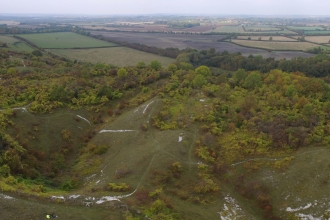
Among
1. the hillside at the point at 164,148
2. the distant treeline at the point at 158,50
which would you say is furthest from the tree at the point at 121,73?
the distant treeline at the point at 158,50

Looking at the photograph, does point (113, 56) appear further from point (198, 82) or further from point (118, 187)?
point (118, 187)

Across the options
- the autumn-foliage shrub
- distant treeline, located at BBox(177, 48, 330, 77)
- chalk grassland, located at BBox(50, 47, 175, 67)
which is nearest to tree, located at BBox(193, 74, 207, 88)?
the autumn-foliage shrub

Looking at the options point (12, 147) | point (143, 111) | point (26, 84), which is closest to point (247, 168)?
point (143, 111)

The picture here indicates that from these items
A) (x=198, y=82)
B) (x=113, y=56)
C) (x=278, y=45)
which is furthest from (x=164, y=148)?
(x=278, y=45)

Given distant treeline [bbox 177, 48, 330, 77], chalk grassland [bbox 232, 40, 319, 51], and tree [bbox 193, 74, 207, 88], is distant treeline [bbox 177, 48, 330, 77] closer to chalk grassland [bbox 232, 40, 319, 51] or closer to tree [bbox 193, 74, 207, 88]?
chalk grassland [bbox 232, 40, 319, 51]

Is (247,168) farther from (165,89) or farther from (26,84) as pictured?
(26,84)

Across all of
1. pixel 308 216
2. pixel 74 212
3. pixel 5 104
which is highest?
pixel 5 104

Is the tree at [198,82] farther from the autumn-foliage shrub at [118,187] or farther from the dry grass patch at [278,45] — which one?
the dry grass patch at [278,45]

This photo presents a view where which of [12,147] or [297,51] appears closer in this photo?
[12,147]
